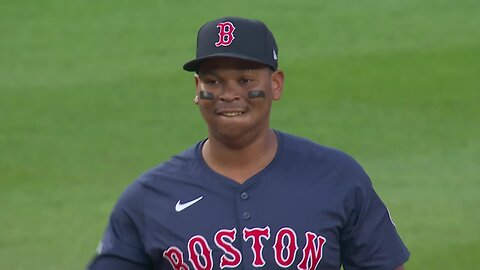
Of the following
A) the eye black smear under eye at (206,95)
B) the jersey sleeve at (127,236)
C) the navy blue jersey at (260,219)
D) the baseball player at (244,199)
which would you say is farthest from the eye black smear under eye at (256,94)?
the jersey sleeve at (127,236)

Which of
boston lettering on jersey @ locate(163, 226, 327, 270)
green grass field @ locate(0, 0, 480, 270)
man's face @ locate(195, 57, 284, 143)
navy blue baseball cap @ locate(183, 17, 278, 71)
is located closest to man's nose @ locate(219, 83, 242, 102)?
man's face @ locate(195, 57, 284, 143)

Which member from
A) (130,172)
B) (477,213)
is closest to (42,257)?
(130,172)

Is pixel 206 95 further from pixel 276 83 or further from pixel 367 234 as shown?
pixel 367 234

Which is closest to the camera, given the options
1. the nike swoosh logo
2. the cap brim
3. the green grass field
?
the cap brim

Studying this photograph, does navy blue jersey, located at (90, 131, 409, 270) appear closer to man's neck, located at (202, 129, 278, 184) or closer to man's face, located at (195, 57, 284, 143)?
man's neck, located at (202, 129, 278, 184)

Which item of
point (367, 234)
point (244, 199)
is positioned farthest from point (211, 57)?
point (367, 234)

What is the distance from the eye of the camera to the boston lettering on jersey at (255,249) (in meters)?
3.89

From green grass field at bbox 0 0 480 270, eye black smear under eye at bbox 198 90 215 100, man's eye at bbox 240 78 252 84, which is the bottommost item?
green grass field at bbox 0 0 480 270

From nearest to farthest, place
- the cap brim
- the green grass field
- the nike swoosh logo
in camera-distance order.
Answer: the cap brim < the nike swoosh logo < the green grass field

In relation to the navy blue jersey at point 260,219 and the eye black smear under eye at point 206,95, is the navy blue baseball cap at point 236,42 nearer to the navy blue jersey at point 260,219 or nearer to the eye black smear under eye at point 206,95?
the eye black smear under eye at point 206,95

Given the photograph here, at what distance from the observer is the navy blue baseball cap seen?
3877 millimetres

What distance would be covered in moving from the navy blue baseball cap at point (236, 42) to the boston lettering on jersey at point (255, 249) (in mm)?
542

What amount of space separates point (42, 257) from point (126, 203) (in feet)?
11.2

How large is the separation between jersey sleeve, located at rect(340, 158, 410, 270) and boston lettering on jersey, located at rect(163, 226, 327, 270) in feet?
0.40
